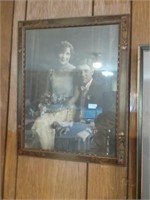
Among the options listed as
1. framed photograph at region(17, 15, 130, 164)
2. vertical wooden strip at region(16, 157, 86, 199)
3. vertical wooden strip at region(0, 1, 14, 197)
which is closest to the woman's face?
framed photograph at region(17, 15, 130, 164)

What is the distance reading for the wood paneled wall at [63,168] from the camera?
1.22m

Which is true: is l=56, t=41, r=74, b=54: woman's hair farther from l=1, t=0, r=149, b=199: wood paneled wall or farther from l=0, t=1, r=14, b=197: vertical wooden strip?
l=0, t=1, r=14, b=197: vertical wooden strip

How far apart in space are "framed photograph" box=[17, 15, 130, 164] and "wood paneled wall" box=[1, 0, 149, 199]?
0.13ft

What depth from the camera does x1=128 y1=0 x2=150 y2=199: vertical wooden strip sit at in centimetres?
120

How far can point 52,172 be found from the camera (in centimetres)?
132

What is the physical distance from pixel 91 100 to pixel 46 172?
0.42m

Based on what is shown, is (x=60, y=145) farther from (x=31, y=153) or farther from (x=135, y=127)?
(x=135, y=127)

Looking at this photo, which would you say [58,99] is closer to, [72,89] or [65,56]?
[72,89]

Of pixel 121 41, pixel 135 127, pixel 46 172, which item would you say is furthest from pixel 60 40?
pixel 46 172

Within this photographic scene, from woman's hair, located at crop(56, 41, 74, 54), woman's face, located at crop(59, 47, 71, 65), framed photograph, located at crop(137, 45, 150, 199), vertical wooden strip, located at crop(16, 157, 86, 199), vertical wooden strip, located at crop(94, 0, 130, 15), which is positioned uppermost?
vertical wooden strip, located at crop(94, 0, 130, 15)

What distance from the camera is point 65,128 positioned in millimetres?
1283

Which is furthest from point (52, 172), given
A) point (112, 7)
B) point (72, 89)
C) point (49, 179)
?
point (112, 7)

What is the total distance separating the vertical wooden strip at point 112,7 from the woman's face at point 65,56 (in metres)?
0.23

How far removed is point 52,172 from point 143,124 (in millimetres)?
500
